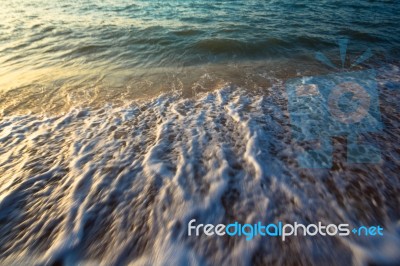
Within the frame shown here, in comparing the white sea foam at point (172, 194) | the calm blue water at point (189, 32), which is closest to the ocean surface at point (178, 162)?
the white sea foam at point (172, 194)

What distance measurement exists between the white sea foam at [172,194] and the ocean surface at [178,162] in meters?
0.01

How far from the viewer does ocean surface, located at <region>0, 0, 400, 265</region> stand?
1896 millimetres

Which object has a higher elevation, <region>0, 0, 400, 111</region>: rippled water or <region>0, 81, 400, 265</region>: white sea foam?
<region>0, 0, 400, 111</region>: rippled water

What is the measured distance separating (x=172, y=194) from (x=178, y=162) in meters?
0.51

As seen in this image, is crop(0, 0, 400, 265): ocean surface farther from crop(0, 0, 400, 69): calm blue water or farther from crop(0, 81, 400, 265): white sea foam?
crop(0, 0, 400, 69): calm blue water

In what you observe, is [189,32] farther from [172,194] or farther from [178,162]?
A: [172,194]

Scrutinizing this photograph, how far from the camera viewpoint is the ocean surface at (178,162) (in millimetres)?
1896

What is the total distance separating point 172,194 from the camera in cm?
234

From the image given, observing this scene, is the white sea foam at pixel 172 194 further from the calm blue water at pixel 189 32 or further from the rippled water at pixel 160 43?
the calm blue water at pixel 189 32

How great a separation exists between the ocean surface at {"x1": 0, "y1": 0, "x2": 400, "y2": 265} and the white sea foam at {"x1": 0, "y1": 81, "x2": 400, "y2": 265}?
1 cm

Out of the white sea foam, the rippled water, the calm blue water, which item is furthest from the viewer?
the calm blue water

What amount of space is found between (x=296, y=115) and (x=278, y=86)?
132 centimetres

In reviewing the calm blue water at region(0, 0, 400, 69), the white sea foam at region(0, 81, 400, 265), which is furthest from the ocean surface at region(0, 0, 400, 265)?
the calm blue water at region(0, 0, 400, 69)

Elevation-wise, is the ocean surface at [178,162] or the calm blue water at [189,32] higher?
the calm blue water at [189,32]
